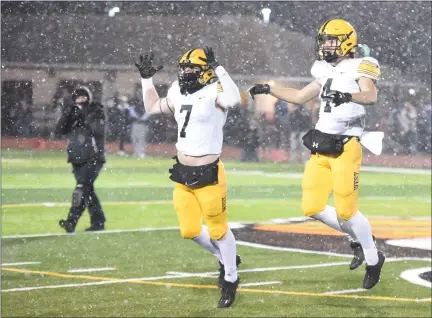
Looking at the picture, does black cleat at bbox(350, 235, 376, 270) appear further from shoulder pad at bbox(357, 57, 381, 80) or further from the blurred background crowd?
the blurred background crowd

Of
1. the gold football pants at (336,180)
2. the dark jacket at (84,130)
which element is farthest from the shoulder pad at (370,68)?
the dark jacket at (84,130)

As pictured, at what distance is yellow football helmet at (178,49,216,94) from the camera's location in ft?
36.8

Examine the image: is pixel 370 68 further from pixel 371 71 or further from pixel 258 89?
pixel 258 89

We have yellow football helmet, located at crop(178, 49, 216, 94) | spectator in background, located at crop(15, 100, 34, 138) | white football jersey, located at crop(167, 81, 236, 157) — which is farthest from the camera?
spectator in background, located at crop(15, 100, 34, 138)

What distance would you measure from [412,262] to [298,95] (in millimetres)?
12129

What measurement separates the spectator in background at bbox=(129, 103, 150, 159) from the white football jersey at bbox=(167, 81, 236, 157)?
137 feet

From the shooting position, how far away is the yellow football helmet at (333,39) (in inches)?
437

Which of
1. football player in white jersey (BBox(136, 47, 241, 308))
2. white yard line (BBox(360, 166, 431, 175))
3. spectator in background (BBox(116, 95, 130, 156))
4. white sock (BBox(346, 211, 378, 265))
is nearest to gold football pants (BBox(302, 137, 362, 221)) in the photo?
white sock (BBox(346, 211, 378, 265))

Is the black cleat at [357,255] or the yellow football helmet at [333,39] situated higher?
the yellow football helmet at [333,39]

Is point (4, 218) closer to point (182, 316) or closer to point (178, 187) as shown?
point (182, 316)

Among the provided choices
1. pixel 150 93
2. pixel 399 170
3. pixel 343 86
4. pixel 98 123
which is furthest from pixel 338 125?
pixel 399 170

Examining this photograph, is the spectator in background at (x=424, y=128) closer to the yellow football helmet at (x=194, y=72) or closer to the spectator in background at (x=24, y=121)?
the spectator in background at (x=24, y=121)

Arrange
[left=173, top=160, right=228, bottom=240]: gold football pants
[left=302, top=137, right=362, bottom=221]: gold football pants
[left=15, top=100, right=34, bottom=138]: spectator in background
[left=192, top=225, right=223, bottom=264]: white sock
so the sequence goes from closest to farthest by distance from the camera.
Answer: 1. [left=302, top=137, right=362, bottom=221]: gold football pants
2. [left=173, top=160, right=228, bottom=240]: gold football pants
3. [left=192, top=225, right=223, bottom=264]: white sock
4. [left=15, top=100, right=34, bottom=138]: spectator in background

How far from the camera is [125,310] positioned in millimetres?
18562
